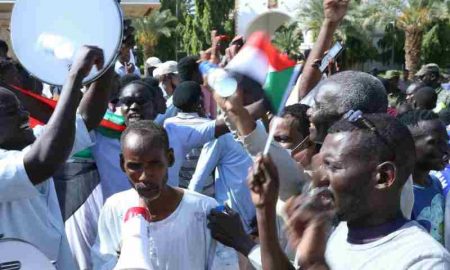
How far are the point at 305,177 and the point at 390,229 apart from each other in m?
0.87

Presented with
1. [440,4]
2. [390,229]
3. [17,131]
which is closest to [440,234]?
[390,229]

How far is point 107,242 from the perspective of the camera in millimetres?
3348

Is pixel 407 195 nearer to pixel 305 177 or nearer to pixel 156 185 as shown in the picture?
pixel 305 177

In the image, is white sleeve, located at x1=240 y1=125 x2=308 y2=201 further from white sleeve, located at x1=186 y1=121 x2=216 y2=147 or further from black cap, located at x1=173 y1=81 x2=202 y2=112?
black cap, located at x1=173 y1=81 x2=202 y2=112

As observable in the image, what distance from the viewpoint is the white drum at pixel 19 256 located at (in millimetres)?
2768

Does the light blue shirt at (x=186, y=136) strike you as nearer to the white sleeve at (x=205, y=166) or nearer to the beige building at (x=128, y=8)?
the white sleeve at (x=205, y=166)

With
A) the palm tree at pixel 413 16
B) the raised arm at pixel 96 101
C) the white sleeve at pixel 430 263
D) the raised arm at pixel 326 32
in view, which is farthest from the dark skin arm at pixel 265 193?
the palm tree at pixel 413 16

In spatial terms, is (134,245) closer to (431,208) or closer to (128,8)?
(431,208)

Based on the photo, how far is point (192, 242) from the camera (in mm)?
3273

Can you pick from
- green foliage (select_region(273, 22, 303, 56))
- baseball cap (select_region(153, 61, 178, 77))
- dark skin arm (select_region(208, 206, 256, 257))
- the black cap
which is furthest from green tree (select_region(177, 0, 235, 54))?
dark skin arm (select_region(208, 206, 256, 257))

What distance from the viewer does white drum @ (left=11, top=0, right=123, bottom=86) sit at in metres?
3.32

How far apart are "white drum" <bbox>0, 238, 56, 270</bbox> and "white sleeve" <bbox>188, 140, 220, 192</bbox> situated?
291 centimetres

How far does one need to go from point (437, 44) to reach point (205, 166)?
3534 centimetres

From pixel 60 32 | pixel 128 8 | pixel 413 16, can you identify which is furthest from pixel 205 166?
pixel 413 16
